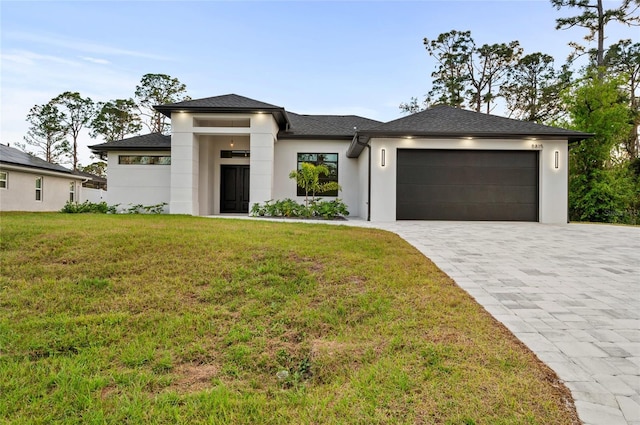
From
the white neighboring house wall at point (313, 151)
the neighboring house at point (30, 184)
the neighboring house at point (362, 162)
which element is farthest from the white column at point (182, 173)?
the neighboring house at point (30, 184)

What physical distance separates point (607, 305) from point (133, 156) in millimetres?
15819

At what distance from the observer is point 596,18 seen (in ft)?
55.3

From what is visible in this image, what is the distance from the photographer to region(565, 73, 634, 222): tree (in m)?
14.0

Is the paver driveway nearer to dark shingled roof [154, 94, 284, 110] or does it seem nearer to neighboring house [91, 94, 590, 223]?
neighboring house [91, 94, 590, 223]

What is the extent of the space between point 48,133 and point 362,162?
27454mm

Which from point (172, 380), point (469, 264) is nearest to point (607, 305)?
point (469, 264)

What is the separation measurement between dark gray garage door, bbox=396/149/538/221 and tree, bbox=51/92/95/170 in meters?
27.1

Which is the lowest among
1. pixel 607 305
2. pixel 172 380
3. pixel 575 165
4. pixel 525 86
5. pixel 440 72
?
pixel 172 380

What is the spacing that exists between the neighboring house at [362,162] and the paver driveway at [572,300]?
413cm

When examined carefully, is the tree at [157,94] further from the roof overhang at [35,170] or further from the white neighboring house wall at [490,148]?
the white neighboring house wall at [490,148]

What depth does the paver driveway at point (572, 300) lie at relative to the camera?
2029mm

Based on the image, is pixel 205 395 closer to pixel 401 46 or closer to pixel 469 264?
pixel 469 264

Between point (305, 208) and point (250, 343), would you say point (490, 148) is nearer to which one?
point (305, 208)

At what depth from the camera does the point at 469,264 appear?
15.9 feet
